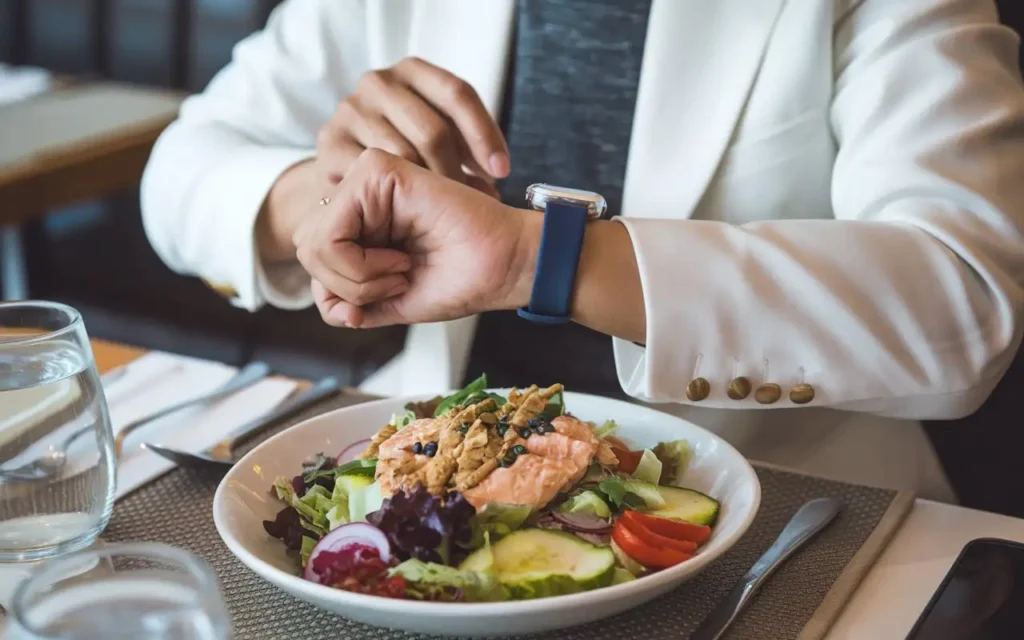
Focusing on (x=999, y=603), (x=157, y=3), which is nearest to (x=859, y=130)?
(x=999, y=603)

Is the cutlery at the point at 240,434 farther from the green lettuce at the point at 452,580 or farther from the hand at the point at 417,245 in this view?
the green lettuce at the point at 452,580

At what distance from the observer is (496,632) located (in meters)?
Answer: 0.54

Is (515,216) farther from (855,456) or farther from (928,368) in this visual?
(855,456)

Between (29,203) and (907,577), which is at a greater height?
(907,577)

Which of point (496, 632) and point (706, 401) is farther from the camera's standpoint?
point (706, 401)

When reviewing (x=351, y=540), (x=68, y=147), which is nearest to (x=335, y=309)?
(x=351, y=540)

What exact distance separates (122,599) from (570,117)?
2.61 feet

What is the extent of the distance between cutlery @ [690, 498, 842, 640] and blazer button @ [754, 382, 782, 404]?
0.08 m

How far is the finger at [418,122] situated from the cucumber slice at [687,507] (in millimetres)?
373

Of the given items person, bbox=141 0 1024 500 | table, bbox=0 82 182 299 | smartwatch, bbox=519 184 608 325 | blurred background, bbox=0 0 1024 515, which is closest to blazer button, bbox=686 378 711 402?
person, bbox=141 0 1024 500

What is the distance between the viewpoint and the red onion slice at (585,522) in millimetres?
597

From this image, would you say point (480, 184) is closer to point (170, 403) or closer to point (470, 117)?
point (470, 117)

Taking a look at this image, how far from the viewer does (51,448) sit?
2.11ft

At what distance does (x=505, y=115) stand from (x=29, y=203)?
953 millimetres
